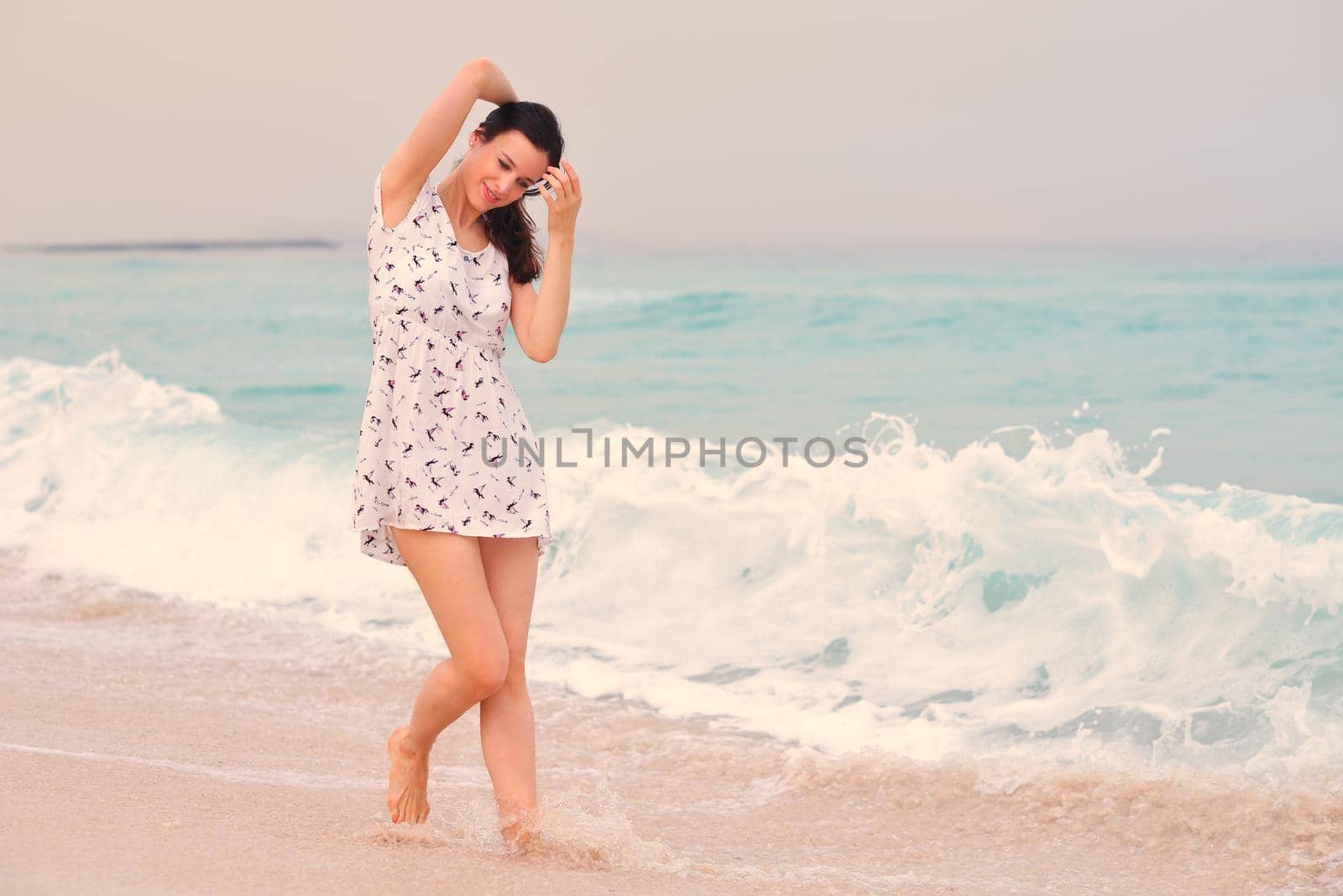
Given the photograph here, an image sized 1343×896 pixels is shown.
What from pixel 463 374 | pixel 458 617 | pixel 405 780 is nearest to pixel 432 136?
pixel 463 374

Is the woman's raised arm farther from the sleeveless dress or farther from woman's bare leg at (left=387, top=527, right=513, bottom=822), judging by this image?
woman's bare leg at (left=387, top=527, right=513, bottom=822)

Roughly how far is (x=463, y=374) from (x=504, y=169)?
0.39 metres

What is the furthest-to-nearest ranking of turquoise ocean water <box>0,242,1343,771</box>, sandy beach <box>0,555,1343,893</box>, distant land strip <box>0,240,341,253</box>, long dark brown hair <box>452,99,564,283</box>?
distant land strip <box>0,240,341,253</box>
turquoise ocean water <box>0,242,1343,771</box>
long dark brown hair <box>452,99,564,283</box>
sandy beach <box>0,555,1343,893</box>

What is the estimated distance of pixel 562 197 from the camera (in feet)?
8.25

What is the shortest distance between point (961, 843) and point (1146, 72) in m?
13.8

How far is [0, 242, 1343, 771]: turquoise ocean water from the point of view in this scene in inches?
175

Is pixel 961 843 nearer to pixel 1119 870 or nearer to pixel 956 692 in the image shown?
pixel 1119 870

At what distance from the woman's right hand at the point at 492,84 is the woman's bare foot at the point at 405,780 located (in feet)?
4.12

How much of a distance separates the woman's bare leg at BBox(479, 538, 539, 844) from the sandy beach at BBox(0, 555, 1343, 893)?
90 mm

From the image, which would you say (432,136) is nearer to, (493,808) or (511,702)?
(511,702)

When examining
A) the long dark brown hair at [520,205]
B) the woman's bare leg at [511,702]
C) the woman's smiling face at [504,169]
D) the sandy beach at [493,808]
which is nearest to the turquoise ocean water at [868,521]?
the sandy beach at [493,808]

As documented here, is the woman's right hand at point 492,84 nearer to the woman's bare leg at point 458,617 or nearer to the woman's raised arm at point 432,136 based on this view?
the woman's raised arm at point 432,136

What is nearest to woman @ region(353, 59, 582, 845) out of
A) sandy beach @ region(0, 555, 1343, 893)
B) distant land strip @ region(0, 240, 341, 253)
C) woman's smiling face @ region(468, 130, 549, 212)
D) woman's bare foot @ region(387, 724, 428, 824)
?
woman's smiling face @ region(468, 130, 549, 212)

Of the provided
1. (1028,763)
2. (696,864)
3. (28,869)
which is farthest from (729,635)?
(28,869)
